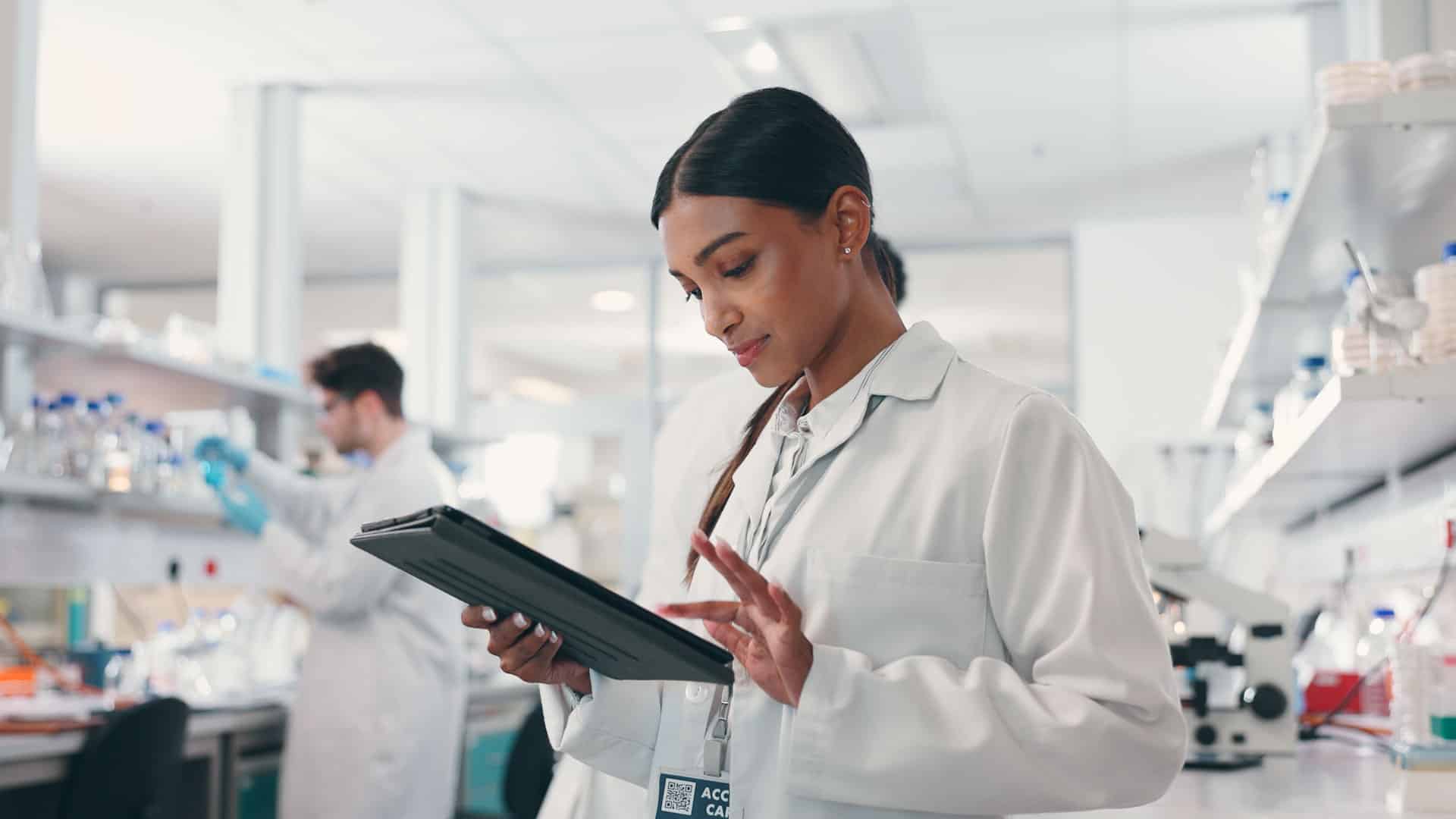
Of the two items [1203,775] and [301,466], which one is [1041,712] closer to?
[1203,775]

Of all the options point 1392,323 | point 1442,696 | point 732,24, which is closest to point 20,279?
point 732,24

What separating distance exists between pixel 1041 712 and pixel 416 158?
4.75m

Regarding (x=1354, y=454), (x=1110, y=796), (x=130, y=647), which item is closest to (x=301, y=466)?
(x=130, y=647)

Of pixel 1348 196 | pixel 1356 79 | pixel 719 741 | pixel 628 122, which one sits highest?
pixel 628 122

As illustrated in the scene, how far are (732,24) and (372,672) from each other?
85.0 inches

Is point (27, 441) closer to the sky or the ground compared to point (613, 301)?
closer to the ground

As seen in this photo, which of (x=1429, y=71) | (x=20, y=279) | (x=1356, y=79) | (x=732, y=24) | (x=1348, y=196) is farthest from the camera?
(x=732, y=24)

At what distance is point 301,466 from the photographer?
474 centimetres

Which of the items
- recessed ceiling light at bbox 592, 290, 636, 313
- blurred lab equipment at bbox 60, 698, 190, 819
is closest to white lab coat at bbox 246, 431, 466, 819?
blurred lab equipment at bbox 60, 698, 190, 819

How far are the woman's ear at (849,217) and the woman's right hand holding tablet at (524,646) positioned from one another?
383mm

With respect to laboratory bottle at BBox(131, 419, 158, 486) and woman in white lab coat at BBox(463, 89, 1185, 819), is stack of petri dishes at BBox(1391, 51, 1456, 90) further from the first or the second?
laboratory bottle at BBox(131, 419, 158, 486)

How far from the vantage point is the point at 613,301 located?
6.92 meters

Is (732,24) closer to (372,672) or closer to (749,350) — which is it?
(372,672)

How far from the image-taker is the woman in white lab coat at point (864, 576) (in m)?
0.93
